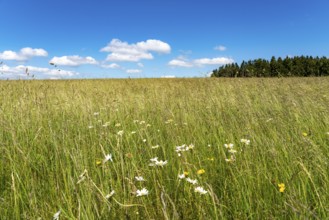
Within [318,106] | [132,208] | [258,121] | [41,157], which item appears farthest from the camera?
[318,106]

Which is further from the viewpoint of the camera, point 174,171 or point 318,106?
point 318,106

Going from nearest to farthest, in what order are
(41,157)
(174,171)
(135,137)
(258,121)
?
1. (174,171)
2. (41,157)
3. (135,137)
4. (258,121)

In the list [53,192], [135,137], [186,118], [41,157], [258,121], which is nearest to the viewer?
[53,192]

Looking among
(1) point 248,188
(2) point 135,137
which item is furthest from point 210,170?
(2) point 135,137

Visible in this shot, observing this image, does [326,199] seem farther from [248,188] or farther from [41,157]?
[41,157]

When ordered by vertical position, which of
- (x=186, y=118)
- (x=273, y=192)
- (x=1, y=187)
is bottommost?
(x=1, y=187)

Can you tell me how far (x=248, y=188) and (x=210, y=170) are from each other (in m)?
0.42

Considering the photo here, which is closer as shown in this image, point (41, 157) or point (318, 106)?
point (41, 157)

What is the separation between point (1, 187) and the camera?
189 cm

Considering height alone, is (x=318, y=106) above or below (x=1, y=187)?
above

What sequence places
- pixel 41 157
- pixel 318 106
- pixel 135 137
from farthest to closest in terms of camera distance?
pixel 318 106 < pixel 135 137 < pixel 41 157

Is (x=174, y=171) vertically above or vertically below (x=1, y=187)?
above

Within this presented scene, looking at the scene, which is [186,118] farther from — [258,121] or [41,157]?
[41,157]

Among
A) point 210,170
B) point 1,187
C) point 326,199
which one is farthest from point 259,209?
point 1,187
